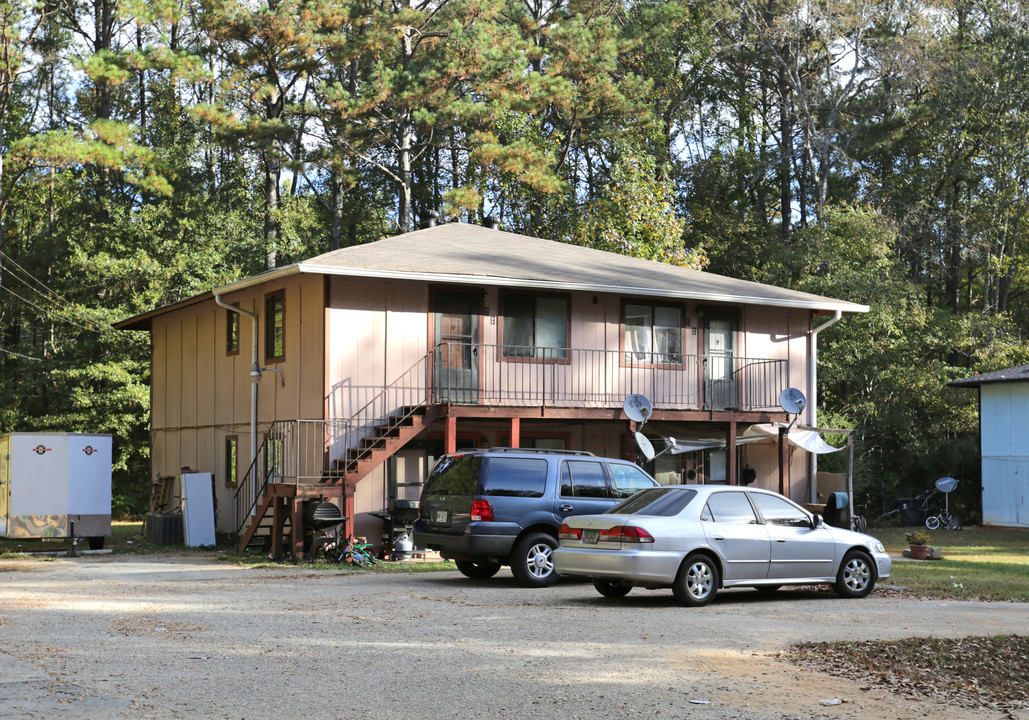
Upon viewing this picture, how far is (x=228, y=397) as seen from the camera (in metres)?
25.2

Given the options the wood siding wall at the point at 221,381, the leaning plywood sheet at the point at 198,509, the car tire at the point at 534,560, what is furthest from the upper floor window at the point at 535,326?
the car tire at the point at 534,560

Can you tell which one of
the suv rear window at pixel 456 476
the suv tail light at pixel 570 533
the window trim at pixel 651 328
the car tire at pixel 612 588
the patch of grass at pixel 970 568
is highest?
the window trim at pixel 651 328

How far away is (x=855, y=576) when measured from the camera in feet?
47.3

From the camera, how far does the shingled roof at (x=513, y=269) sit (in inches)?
830

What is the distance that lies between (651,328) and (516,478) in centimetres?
973

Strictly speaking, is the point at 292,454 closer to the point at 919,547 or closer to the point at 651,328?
→ the point at 651,328

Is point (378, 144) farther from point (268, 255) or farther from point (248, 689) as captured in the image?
point (248, 689)

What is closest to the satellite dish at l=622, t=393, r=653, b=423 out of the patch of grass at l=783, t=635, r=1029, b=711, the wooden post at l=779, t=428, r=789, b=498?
the wooden post at l=779, t=428, r=789, b=498

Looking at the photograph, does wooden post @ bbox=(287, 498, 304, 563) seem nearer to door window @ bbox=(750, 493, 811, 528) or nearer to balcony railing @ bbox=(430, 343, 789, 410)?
balcony railing @ bbox=(430, 343, 789, 410)

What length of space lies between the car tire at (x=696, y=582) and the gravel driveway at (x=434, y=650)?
0.17 metres

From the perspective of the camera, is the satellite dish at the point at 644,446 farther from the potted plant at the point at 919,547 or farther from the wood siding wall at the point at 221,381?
the wood siding wall at the point at 221,381

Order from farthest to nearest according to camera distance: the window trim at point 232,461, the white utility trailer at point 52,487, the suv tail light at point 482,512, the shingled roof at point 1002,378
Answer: the shingled roof at point 1002,378 < the window trim at point 232,461 < the white utility trailer at point 52,487 < the suv tail light at point 482,512

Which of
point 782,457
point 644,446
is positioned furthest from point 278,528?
point 782,457

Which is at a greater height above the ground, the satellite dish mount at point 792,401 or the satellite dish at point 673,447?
the satellite dish mount at point 792,401
